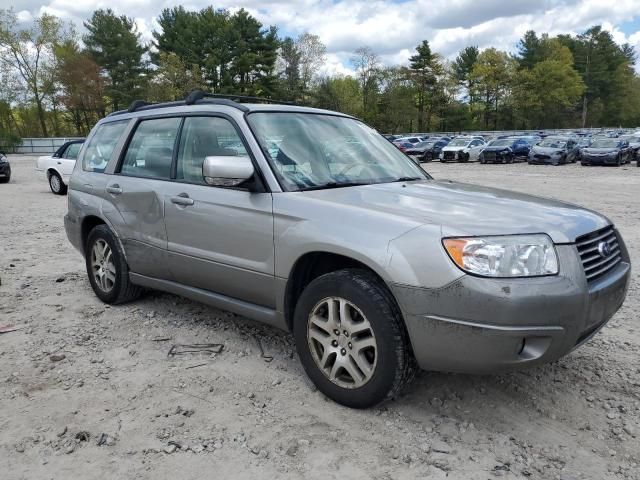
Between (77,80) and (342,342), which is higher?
(77,80)

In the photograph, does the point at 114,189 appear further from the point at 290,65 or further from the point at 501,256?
the point at 290,65

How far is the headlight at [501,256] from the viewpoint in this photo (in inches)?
96.3

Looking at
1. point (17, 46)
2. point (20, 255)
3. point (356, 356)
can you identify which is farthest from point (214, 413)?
point (17, 46)

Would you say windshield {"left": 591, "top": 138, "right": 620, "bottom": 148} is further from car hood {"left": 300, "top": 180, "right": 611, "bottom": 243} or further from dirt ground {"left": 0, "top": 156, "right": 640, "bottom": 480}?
car hood {"left": 300, "top": 180, "right": 611, "bottom": 243}

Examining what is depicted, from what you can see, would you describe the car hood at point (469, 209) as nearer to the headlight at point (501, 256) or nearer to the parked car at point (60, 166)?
the headlight at point (501, 256)

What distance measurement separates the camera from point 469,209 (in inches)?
111

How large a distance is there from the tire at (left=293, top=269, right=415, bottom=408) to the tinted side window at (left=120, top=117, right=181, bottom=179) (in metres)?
1.75

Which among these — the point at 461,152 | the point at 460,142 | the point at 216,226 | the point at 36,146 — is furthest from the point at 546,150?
the point at 36,146

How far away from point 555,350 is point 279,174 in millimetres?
1843

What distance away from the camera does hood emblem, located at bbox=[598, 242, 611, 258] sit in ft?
9.16

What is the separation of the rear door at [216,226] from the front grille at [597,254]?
171 cm

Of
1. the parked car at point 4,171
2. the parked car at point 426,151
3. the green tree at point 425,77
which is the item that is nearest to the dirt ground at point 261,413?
the parked car at point 4,171

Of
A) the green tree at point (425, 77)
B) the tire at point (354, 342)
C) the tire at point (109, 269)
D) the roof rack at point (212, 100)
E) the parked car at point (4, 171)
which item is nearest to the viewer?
the tire at point (354, 342)

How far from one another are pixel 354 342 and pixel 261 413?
26.6 inches
